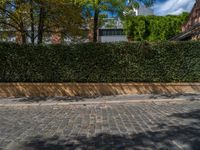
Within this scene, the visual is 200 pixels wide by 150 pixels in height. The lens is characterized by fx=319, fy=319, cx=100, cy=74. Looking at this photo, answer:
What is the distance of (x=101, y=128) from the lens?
7930 millimetres

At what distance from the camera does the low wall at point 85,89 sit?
47.6 feet

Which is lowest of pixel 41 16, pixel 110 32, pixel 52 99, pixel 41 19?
pixel 52 99

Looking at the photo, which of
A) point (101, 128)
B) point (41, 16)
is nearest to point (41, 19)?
point (41, 16)

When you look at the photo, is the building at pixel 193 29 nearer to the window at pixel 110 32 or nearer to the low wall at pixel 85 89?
the low wall at pixel 85 89

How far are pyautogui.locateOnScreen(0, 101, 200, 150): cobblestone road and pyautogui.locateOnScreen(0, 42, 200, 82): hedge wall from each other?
10.8ft

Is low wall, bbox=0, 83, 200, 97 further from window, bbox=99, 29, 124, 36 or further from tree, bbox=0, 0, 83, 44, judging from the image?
window, bbox=99, 29, 124, 36


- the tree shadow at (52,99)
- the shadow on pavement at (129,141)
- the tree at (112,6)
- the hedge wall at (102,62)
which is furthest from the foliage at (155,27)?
the shadow on pavement at (129,141)

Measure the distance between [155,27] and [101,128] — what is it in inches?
1392

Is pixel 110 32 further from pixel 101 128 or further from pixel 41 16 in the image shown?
pixel 101 128

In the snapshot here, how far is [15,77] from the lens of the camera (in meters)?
14.7

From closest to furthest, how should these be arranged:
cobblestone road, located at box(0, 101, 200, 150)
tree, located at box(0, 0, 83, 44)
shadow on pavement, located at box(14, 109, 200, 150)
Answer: shadow on pavement, located at box(14, 109, 200, 150), cobblestone road, located at box(0, 101, 200, 150), tree, located at box(0, 0, 83, 44)

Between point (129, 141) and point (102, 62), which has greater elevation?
point (102, 62)

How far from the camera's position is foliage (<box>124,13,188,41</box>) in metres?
41.3

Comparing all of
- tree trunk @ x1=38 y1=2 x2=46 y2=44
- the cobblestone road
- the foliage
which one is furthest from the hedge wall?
the foliage
